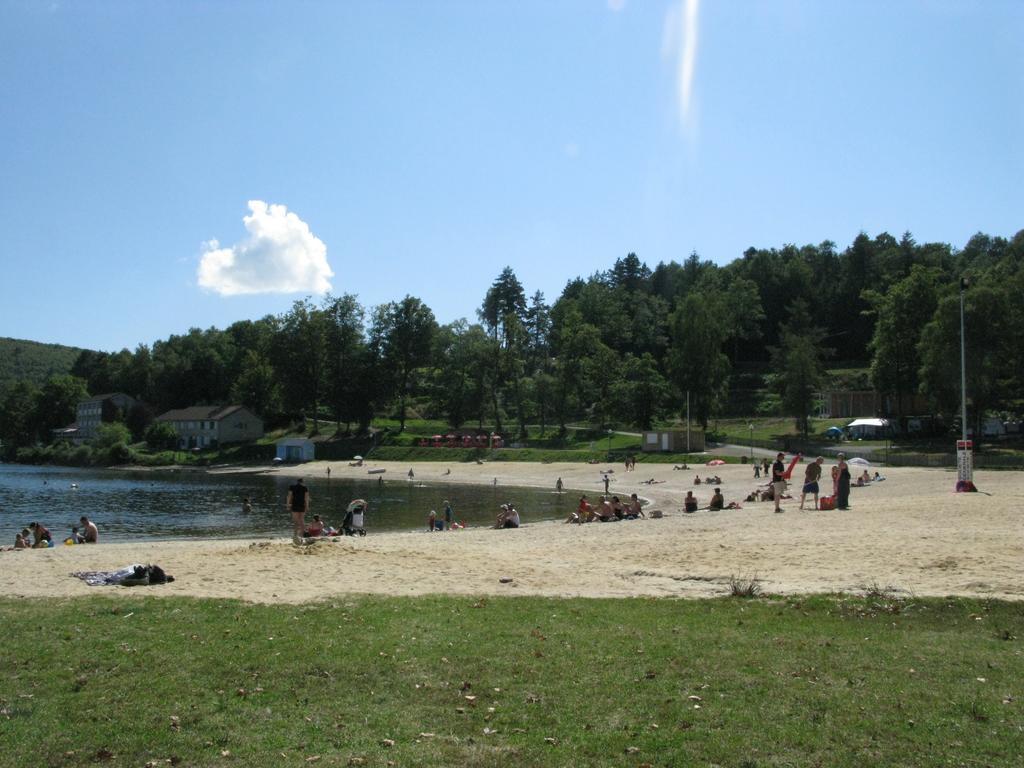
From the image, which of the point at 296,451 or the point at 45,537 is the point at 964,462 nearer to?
the point at 45,537

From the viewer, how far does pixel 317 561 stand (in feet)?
54.3

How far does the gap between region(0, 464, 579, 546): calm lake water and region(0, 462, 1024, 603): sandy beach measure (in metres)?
14.9

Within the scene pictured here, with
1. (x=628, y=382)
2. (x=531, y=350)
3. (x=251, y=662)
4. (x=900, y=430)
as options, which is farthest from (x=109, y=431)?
(x=251, y=662)

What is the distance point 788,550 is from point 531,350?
354 ft

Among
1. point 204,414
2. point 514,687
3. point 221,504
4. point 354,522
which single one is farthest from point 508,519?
point 204,414

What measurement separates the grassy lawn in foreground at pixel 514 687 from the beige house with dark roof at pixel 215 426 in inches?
3932

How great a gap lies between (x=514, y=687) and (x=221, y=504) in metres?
46.4

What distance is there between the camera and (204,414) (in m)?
108

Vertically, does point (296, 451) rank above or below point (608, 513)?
below

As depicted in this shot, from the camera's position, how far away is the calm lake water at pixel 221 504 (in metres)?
36.6

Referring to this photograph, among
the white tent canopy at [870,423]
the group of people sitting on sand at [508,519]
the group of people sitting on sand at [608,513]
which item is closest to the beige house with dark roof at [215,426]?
the white tent canopy at [870,423]

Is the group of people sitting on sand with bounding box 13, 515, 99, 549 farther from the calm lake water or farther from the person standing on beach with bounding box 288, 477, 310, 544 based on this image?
the person standing on beach with bounding box 288, 477, 310, 544

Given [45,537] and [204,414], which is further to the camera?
[204,414]

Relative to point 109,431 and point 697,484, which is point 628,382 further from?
point 109,431
